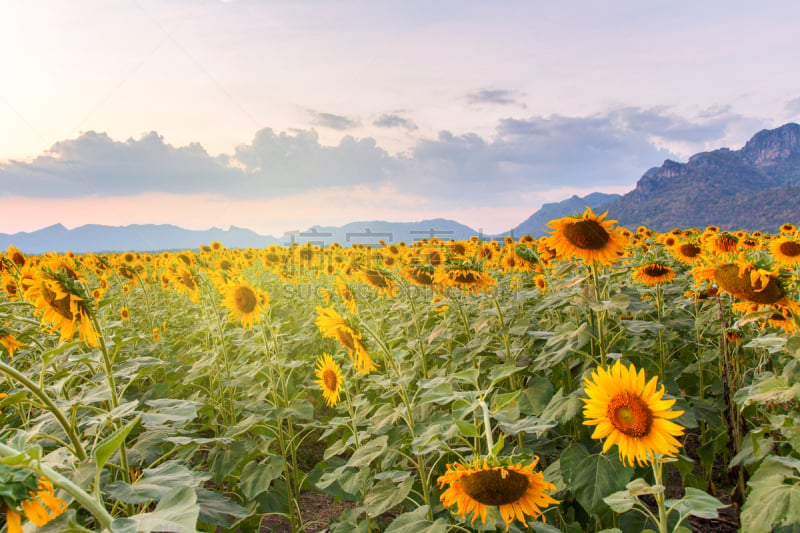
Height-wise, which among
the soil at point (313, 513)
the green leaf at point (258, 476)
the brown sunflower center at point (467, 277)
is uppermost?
the brown sunflower center at point (467, 277)

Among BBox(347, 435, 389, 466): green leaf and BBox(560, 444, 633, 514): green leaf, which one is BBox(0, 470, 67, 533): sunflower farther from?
BBox(560, 444, 633, 514): green leaf

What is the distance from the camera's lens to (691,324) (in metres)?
3.51

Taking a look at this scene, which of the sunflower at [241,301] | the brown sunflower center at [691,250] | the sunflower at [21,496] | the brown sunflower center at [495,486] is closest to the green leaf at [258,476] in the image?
the sunflower at [241,301]

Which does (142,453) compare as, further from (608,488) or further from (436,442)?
(608,488)

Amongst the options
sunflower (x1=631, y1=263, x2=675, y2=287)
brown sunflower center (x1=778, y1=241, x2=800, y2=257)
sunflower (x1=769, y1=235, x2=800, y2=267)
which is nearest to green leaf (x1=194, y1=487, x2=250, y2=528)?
sunflower (x1=631, y1=263, x2=675, y2=287)

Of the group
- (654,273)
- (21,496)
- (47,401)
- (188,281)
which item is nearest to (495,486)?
(21,496)

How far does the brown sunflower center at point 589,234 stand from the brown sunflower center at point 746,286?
0.62m

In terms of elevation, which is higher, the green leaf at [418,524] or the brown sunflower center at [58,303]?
the brown sunflower center at [58,303]

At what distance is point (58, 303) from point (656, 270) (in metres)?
3.96

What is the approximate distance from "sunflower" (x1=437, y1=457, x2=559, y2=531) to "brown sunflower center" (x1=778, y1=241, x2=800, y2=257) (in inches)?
151

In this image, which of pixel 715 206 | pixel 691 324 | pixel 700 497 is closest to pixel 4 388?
pixel 700 497

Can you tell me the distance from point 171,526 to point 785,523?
85.3 inches

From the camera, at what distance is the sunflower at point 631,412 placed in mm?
1611

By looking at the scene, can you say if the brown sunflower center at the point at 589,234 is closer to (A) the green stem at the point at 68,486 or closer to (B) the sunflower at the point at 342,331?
(B) the sunflower at the point at 342,331
